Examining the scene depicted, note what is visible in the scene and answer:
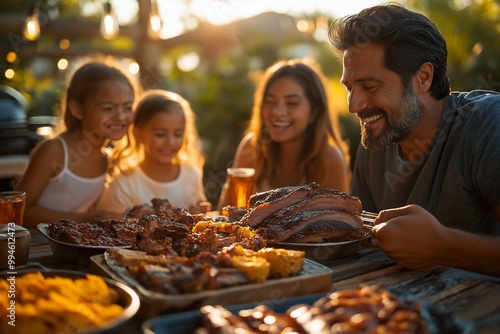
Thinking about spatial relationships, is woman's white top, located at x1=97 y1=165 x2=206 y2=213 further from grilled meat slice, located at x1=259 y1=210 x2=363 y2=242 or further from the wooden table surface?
grilled meat slice, located at x1=259 y1=210 x2=363 y2=242

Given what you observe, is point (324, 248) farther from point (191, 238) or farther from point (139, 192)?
point (139, 192)

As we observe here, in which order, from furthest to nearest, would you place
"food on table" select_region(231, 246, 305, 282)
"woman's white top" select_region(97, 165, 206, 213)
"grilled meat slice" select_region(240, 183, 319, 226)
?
"woman's white top" select_region(97, 165, 206, 213) < "grilled meat slice" select_region(240, 183, 319, 226) < "food on table" select_region(231, 246, 305, 282)

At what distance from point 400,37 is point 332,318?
80.5 inches

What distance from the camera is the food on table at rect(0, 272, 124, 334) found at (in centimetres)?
156

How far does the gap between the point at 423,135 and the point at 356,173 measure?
2.20 ft

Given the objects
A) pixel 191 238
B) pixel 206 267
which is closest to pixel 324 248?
pixel 191 238

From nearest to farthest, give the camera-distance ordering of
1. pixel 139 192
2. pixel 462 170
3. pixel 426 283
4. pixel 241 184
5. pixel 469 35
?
pixel 426 283
pixel 462 170
pixel 241 184
pixel 139 192
pixel 469 35

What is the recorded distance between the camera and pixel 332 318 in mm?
1534

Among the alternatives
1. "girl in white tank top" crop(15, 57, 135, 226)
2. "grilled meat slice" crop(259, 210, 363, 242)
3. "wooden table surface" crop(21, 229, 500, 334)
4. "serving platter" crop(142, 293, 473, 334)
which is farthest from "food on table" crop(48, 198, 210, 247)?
"girl in white tank top" crop(15, 57, 135, 226)

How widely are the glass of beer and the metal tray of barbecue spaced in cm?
127

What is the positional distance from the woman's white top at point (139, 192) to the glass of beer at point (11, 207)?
5.46ft

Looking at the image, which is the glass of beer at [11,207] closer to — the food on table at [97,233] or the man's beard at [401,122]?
the food on table at [97,233]

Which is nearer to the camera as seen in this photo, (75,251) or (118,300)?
(118,300)

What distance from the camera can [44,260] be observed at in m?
2.55
